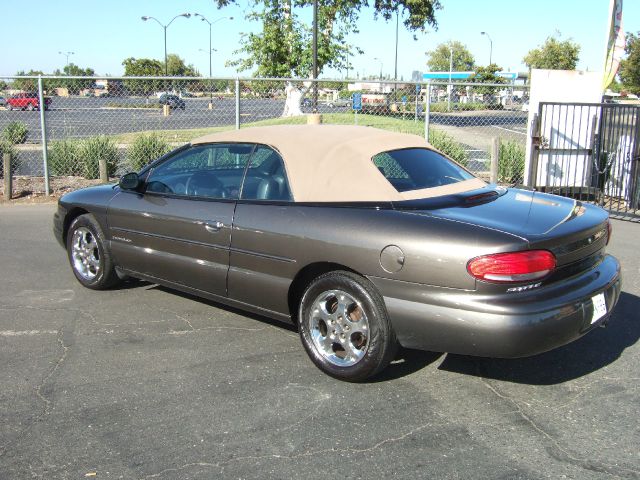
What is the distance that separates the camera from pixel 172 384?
3982mm

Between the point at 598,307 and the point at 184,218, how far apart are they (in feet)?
9.55

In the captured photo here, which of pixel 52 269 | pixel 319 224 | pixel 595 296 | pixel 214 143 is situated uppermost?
pixel 214 143

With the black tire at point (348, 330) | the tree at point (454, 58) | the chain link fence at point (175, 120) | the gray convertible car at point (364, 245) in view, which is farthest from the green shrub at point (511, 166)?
the tree at point (454, 58)

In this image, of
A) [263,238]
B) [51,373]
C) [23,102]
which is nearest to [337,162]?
[263,238]

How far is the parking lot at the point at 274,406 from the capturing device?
3.09 meters

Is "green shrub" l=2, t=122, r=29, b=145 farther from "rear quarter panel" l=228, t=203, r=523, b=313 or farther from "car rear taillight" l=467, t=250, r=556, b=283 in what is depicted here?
"car rear taillight" l=467, t=250, r=556, b=283

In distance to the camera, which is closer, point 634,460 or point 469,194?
point 634,460

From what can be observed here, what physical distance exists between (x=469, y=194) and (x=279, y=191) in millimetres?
1285

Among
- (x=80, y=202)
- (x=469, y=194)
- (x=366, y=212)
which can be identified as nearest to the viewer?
(x=366, y=212)

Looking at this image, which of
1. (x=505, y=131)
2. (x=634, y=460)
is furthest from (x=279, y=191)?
(x=505, y=131)

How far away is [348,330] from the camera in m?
3.96

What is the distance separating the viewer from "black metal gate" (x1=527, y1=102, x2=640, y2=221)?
1044 cm

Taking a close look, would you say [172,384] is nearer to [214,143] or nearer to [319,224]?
[319,224]

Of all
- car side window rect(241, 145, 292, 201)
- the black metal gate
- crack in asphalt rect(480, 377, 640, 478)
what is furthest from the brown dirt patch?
crack in asphalt rect(480, 377, 640, 478)
